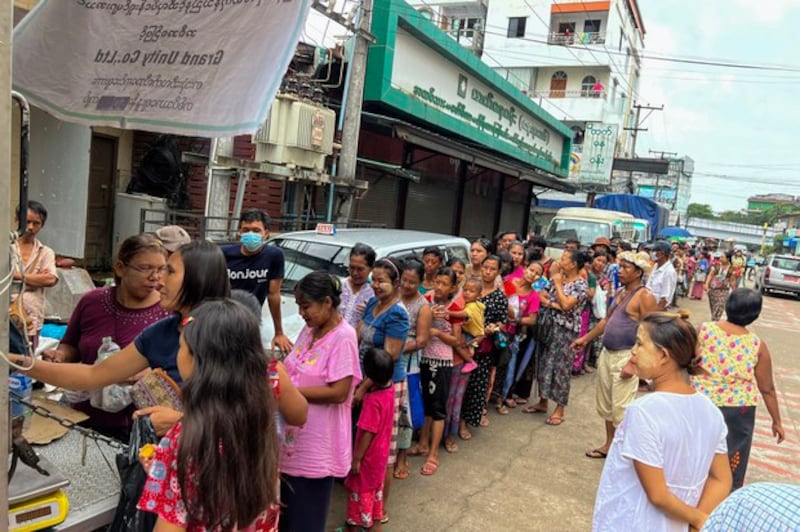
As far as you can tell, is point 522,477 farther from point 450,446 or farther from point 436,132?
point 436,132

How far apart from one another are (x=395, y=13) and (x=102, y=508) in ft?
31.6

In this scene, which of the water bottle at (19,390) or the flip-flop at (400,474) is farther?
the flip-flop at (400,474)

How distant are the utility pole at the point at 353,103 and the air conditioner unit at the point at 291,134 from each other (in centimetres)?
40

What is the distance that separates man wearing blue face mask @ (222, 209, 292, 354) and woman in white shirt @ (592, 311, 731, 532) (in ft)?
8.33

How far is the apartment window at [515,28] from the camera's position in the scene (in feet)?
124

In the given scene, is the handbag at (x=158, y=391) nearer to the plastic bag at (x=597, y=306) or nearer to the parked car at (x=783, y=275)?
the plastic bag at (x=597, y=306)

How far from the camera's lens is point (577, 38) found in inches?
1457

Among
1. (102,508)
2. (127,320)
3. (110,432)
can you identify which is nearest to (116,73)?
(127,320)

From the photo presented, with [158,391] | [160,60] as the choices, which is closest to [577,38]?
[160,60]

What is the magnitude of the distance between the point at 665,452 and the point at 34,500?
208cm

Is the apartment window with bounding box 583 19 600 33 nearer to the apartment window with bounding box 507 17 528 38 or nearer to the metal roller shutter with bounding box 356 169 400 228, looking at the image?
the apartment window with bounding box 507 17 528 38

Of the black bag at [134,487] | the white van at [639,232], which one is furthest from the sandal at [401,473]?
the white van at [639,232]

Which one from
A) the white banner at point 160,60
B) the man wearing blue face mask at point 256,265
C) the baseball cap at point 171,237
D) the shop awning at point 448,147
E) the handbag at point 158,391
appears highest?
the shop awning at point 448,147

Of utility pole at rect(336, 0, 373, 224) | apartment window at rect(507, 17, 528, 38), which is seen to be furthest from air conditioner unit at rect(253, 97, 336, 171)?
apartment window at rect(507, 17, 528, 38)
